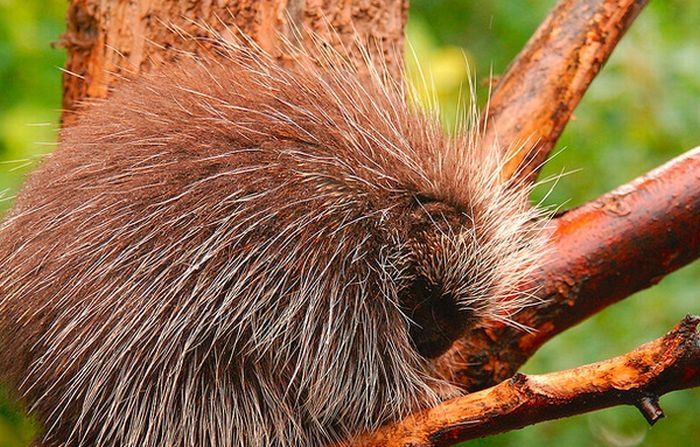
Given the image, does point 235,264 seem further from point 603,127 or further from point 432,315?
point 603,127

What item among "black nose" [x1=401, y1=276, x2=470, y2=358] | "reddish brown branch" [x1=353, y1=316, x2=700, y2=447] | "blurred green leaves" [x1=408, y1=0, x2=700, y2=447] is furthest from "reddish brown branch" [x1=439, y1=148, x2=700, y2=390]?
"blurred green leaves" [x1=408, y1=0, x2=700, y2=447]

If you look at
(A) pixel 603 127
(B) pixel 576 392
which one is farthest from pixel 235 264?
(A) pixel 603 127

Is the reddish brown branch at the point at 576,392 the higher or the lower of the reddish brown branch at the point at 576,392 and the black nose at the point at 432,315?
the higher

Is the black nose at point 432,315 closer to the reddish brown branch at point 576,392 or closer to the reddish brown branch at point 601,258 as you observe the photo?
the reddish brown branch at point 601,258

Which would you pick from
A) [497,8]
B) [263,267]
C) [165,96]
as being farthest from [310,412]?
[497,8]

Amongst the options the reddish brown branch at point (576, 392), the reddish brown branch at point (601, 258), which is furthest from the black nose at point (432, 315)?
the reddish brown branch at point (576, 392)

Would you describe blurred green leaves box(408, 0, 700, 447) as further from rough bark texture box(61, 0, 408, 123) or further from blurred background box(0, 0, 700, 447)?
rough bark texture box(61, 0, 408, 123)
